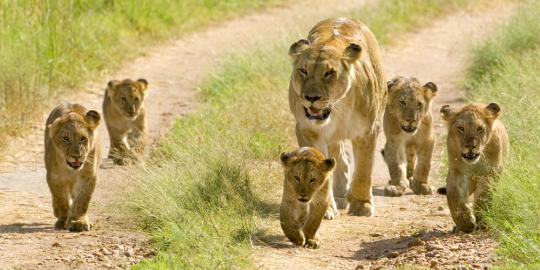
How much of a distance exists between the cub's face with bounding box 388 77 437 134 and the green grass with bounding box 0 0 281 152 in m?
3.78

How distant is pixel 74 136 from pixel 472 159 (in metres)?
2.72

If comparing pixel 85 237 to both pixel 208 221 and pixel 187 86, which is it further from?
pixel 187 86

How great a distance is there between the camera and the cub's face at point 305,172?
7902 mm

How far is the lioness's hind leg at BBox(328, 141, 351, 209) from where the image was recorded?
9828mm

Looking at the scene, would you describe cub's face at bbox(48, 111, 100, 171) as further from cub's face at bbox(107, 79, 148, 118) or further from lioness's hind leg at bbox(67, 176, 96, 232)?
cub's face at bbox(107, 79, 148, 118)

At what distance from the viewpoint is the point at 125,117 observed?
37.6 feet

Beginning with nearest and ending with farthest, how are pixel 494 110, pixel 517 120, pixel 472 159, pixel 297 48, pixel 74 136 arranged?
pixel 472 159
pixel 494 110
pixel 74 136
pixel 297 48
pixel 517 120

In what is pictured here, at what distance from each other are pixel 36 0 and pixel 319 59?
21.5ft

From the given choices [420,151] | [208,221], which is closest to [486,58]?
[420,151]

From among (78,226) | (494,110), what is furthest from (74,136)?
(494,110)

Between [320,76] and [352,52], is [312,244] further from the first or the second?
[352,52]

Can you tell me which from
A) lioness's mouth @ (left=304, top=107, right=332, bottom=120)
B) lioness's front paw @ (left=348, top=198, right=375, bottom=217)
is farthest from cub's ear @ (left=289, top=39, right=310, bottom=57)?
lioness's front paw @ (left=348, top=198, right=375, bottom=217)

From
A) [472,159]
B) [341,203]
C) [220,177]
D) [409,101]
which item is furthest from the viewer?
[409,101]

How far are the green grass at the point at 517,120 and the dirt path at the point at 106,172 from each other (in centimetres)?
233
